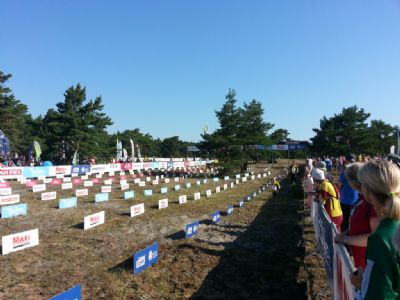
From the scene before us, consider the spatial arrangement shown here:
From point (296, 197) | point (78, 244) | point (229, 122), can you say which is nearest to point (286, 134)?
point (229, 122)

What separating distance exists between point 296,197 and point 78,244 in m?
13.3

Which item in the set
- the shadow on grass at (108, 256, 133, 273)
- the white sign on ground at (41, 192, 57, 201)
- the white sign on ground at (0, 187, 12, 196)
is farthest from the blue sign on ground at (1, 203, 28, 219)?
the shadow on grass at (108, 256, 133, 273)

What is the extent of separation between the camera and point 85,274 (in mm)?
7426

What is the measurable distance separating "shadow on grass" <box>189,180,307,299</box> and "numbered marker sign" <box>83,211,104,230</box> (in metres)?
4.05

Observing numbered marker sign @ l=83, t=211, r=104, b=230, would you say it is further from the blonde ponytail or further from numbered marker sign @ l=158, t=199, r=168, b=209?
the blonde ponytail

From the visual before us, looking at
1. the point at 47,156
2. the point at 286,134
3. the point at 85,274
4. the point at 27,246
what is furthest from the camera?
the point at 286,134

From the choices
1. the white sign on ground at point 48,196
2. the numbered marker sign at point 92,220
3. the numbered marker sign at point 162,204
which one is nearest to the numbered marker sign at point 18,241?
the numbered marker sign at point 92,220

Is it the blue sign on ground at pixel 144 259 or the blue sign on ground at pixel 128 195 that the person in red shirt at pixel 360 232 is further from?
the blue sign on ground at pixel 128 195

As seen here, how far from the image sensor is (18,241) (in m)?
8.98

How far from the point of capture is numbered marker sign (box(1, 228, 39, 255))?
864 cm

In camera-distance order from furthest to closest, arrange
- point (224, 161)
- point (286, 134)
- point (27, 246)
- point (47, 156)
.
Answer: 1. point (286, 134)
2. point (47, 156)
3. point (224, 161)
4. point (27, 246)

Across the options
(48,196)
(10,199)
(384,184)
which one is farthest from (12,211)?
(384,184)

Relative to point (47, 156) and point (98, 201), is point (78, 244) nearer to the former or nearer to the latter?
point (98, 201)

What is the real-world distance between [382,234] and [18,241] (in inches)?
368
